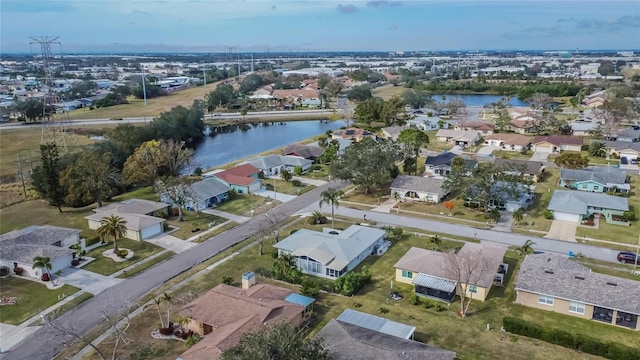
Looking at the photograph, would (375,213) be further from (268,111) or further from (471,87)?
(471,87)

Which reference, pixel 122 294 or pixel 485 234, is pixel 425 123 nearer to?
pixel 485 234

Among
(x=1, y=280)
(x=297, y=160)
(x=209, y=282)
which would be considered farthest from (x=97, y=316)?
(x=297, y=160)

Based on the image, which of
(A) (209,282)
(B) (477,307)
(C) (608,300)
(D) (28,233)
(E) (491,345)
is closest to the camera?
(E) (491,345)

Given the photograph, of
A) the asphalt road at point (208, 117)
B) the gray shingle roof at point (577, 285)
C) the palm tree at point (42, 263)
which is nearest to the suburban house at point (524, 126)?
the asphalt road at point (208, 117)

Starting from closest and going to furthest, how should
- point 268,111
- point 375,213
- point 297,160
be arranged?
point 375,213
point 297,160
point 268,111

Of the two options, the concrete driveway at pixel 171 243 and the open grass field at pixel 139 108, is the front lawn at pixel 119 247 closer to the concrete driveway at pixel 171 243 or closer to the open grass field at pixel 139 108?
the concrete driveway at pixel 171 243

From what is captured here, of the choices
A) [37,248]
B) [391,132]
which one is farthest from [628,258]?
[391,132]
